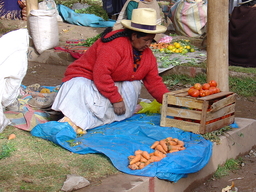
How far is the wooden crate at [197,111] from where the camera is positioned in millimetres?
3615

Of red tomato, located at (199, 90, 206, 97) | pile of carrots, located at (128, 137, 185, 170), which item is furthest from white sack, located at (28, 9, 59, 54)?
pile of carrots, located at (128, 137, 185, 170)

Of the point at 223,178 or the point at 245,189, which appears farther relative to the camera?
the point at 223,178

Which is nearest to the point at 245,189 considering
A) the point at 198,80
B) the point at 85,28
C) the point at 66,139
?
the point at 66,139

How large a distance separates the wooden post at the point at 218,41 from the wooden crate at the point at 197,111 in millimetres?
289

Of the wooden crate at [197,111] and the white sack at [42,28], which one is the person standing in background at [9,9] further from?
the wooden crate at [197,111]

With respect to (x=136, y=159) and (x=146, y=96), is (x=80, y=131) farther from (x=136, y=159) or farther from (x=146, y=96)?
(x=146, y=96)

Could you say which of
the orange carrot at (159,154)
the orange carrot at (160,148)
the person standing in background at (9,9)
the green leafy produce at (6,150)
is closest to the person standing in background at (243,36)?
the orange carrot at (160,148)

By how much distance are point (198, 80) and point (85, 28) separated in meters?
5.25

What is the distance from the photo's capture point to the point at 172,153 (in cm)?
326

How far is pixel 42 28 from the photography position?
841 centimetres

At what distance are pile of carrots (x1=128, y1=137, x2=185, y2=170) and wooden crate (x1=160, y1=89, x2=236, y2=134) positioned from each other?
1.04ft

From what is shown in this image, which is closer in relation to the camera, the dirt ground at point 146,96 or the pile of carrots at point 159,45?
the dirt ground at point 146,96

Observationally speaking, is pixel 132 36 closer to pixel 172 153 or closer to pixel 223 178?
pixel 172 153

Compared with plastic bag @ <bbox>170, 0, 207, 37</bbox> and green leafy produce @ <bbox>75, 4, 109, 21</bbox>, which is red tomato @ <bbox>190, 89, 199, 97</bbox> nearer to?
plastic bag @ <bbox>170, 0, 207, 37</bbox>
